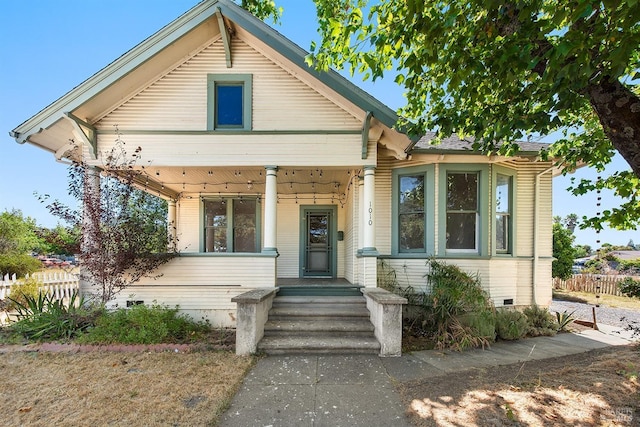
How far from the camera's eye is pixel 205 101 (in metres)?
6.29

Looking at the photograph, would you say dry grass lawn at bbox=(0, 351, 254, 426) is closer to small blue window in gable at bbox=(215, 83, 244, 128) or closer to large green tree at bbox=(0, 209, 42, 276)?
small blue window in gable at bbox=(215, 83, 244, 128)

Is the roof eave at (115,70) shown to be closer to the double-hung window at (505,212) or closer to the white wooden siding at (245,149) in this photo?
the white wooden siding at (245,149)

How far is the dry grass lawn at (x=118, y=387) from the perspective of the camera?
3010mm

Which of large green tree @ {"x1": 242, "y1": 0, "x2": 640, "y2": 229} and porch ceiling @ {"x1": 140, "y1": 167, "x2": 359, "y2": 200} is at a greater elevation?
large green tree @ {"x1": 242, "y1": 0, "x2": 640, "y2": 229}

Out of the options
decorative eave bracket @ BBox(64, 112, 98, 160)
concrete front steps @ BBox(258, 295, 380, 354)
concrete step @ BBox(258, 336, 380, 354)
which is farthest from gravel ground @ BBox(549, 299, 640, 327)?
decorative eave bracket @ BBox(64, 112, 98, 160)

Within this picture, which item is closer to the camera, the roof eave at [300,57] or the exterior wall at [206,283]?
the roof eave at [300,57]

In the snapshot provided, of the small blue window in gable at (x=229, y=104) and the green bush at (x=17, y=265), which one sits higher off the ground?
the small blue window in gable at (x=229, y=104)

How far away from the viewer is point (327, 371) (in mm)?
4137

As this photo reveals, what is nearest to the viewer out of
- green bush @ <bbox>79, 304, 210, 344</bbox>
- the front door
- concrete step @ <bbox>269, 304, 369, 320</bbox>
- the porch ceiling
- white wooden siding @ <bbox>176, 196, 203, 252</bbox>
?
green bush @ <bbox>79, 304, 210, 344</bbox>

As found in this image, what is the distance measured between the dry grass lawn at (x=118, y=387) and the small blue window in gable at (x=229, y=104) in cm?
450

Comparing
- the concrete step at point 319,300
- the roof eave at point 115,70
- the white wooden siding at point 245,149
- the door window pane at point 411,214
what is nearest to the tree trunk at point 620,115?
the white wooden siding at point 245,149

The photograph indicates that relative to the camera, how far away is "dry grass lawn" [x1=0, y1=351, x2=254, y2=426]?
9.87ft

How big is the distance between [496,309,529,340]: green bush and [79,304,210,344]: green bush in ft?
19.3

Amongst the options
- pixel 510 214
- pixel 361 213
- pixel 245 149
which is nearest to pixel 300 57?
pixel 245 149
